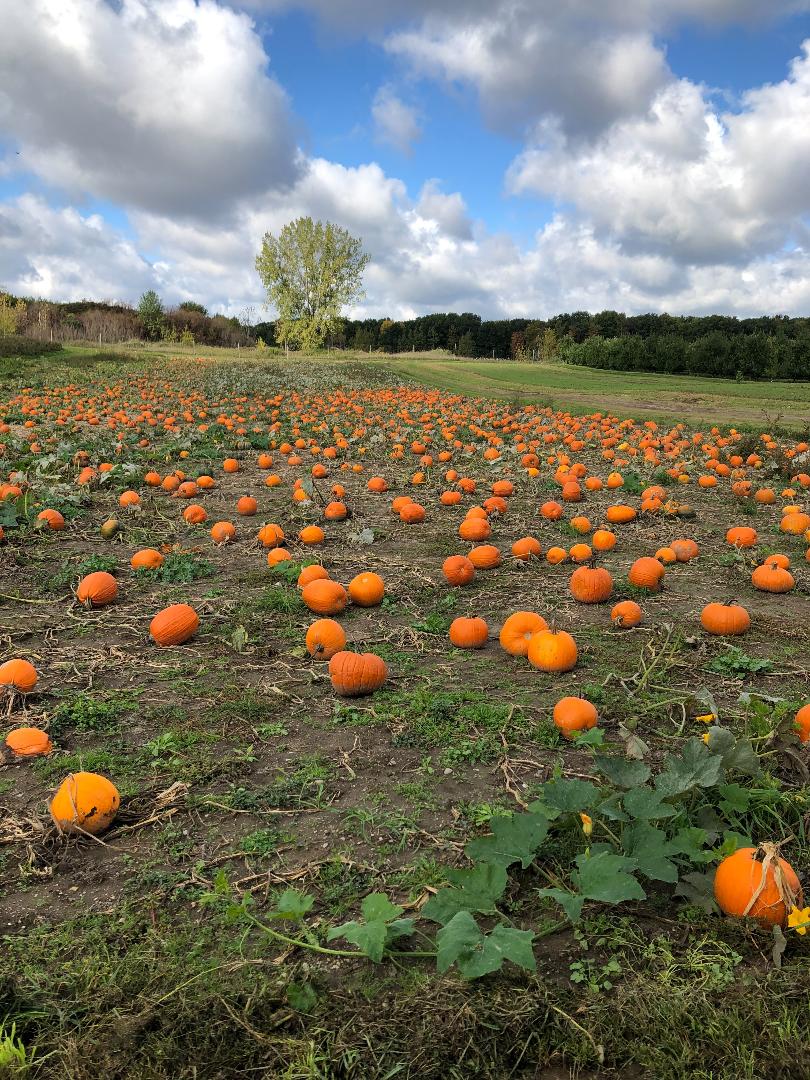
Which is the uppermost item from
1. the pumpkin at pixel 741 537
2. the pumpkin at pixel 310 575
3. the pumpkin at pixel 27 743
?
the pumpkin at pixel 741 537

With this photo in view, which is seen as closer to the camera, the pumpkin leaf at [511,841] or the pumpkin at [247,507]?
the pumpkin leaf at [511,841]

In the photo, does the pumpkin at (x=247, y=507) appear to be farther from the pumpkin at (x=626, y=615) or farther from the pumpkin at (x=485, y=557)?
the pumpkin at (x=626, y=615)

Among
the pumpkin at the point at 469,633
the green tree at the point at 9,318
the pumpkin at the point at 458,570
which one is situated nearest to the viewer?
the pumpkin at the point at 469,633

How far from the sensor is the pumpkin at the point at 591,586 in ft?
17.8

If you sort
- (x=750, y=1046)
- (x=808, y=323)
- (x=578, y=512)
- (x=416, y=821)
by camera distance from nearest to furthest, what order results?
1. (x=750, y=1046)
2. (x=416, y=821)
3. (x=578, y=512)
4. (x=808, y=323)

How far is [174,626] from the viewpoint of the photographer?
4.83m

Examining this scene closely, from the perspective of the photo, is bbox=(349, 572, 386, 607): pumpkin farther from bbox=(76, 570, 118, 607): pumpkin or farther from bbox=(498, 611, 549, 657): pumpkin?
bbox=(76, 570, 118, 607): pumpkin

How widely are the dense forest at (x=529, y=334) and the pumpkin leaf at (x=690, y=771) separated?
41.2 metres

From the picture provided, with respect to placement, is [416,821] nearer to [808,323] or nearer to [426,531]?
[426,531]

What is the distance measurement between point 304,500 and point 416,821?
19.6 ft

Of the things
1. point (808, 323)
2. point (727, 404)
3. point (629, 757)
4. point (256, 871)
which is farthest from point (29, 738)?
point (808, 323)

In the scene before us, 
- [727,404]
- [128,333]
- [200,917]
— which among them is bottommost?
[200,917]

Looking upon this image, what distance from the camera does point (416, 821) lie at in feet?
9.81

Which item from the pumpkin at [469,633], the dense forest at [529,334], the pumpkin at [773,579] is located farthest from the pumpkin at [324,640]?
the dense forest at [529,334]
